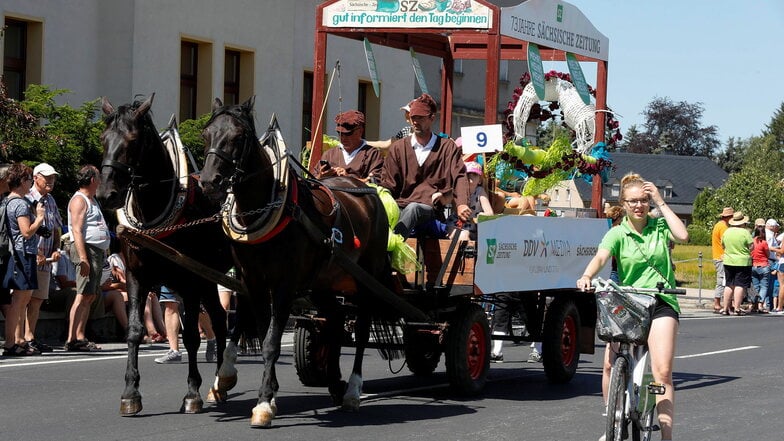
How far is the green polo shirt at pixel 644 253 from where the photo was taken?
752 cm

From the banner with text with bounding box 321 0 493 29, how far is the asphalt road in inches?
139

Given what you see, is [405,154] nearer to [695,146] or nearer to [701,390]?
[701,390]

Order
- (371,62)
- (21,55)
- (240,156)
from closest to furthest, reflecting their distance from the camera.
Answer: (240,156) → (371,62) → (21,55)

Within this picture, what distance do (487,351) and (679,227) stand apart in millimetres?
3614

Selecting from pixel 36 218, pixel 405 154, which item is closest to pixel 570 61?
pixel 405 154

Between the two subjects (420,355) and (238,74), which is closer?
(420,355)

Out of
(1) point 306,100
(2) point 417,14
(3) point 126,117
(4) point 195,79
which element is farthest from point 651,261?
(1) point 306,100

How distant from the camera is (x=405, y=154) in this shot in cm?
1074

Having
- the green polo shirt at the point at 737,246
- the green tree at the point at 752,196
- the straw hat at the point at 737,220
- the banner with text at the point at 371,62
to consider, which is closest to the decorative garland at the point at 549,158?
the banner with text at the point at 371,62

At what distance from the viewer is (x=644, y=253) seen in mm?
7523

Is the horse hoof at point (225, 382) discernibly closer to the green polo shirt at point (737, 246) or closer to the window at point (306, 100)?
the green polo shirt at point (737, 246)

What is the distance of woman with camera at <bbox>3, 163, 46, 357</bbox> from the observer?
12.9m

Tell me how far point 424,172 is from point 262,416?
3073 mm

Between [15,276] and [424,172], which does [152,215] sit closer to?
[424,172]
